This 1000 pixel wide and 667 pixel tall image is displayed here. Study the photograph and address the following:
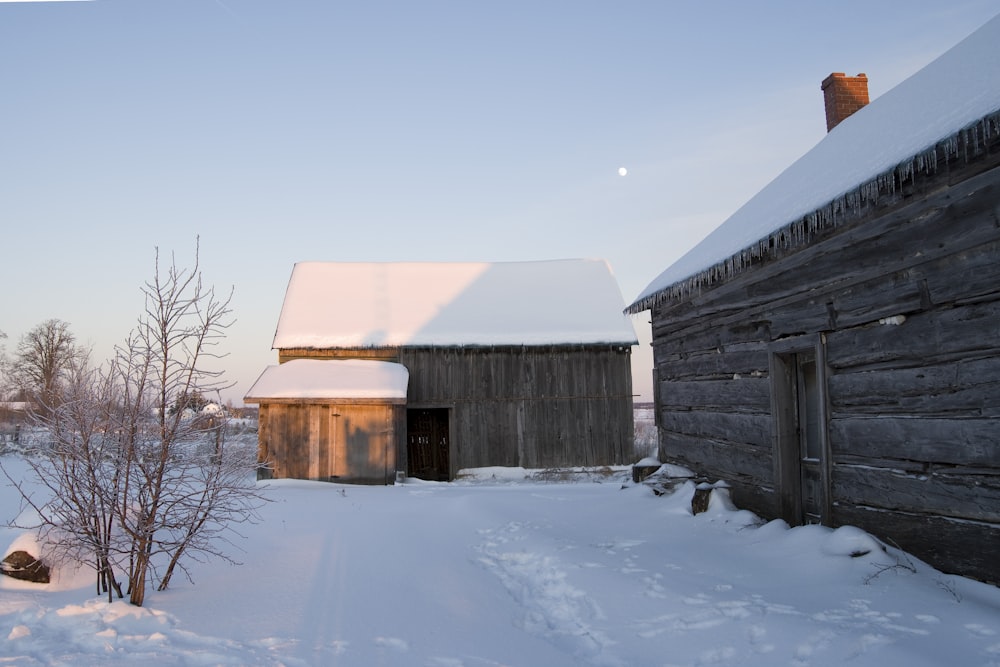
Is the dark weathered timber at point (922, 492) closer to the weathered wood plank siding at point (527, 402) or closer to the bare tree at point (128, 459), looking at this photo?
the bare tree at point (128, 459)

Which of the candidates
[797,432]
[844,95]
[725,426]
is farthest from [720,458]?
[844,95]

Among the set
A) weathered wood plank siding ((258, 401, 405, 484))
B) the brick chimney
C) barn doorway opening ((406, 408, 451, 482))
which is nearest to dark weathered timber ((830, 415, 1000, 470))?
the brick chimney

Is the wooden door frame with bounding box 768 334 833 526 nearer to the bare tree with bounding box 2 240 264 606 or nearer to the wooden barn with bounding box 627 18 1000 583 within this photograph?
the wooden barn with bounding box 627 18 1000 583

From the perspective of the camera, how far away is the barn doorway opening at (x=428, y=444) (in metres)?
21.7

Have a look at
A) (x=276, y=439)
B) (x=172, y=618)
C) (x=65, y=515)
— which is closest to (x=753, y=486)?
(x=172, y=618)

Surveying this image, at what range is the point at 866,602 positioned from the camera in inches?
204

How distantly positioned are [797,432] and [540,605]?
4256mm

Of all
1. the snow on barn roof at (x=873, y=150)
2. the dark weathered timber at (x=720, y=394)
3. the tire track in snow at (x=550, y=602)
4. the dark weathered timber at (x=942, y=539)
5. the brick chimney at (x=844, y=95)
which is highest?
the brick chimney at (x=844, y=95)

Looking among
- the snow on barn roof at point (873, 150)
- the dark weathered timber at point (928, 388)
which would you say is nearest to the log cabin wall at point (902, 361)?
the dark weathered timber at point (928, 388)

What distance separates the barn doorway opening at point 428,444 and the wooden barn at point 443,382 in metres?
0.03

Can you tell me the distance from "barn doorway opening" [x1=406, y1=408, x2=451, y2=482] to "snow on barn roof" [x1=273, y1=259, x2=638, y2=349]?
3.27 meters

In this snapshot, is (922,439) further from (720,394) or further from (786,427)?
(720,394)

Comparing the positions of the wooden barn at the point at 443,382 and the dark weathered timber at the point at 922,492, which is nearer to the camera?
the dark weathered timber at the point at 922,492

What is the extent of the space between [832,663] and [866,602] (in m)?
1.27
